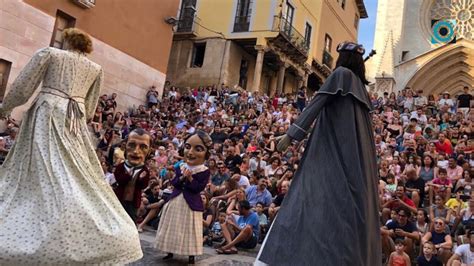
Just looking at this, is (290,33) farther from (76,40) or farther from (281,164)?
(76,40)

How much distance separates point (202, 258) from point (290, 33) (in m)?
22.1

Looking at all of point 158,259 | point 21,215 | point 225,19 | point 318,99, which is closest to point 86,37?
point 21,215

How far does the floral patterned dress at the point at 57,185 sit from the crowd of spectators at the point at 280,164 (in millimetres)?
1232

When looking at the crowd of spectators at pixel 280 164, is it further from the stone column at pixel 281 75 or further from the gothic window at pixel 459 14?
the gothic window at pixel 459 14

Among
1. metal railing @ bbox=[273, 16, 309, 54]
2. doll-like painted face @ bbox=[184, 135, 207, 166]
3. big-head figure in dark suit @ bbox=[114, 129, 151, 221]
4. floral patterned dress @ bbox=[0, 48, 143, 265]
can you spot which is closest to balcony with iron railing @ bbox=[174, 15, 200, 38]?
metal railing @ bbox=[273, 16, 309, 54]

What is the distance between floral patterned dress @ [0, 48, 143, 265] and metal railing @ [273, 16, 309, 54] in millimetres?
22786

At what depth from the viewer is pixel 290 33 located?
87.5 ft

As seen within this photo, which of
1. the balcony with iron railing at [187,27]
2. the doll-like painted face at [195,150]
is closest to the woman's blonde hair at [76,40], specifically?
the doll-like painted face at [195,150]

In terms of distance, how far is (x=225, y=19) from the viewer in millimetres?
27141

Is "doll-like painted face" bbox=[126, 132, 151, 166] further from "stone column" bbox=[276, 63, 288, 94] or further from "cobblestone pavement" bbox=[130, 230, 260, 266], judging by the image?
"stone column" bbox=[276, 63, 288, 94]

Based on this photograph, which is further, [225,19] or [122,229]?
[225,19]

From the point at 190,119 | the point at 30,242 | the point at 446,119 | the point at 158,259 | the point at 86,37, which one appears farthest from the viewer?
the point at 190,119

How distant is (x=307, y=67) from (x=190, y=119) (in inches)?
557

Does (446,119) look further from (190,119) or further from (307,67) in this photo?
(307,67)
